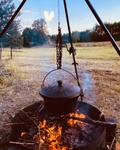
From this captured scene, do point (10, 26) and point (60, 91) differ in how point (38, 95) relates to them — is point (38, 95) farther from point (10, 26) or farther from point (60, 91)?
point (10, 26)

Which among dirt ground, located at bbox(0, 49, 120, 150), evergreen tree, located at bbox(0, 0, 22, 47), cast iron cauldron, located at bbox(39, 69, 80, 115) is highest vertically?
evergreen tree, located at bbox(0, 0, 22, 47)

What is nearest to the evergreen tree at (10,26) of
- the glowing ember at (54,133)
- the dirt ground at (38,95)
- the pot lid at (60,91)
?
the dirt ground at (38,95)

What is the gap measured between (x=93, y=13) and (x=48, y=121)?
1.81 metres

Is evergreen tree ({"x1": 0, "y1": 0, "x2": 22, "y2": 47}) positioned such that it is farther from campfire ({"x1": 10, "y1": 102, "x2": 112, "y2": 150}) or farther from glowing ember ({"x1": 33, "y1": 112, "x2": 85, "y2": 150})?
glowing ember ({"x1": 33, "y1": 112, "x2": 85, "y2": 150})

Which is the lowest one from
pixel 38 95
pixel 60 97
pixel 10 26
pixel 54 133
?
pixel 38 95

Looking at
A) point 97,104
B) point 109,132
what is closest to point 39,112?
point 109,132


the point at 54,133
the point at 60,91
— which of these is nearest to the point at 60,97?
the point at 60,91

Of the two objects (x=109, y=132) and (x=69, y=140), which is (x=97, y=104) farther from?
(x=69, y=140)

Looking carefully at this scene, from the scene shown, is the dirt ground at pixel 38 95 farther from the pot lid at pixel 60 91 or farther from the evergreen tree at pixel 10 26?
the evergreen tree at pixel 10 26

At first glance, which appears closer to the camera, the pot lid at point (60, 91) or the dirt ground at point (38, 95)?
the pot lid at point (60, 91)

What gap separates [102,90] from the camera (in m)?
6.10

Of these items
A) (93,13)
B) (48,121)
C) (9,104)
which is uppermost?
(93,13)

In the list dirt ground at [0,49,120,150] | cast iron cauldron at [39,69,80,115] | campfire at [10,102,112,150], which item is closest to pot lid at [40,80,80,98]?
cast iron cauldron at [39,69,80,115]

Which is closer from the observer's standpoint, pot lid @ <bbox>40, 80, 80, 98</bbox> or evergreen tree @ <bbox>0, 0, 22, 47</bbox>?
pot lid @ <bbox>40, 80, 80, 98</bbox>
